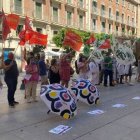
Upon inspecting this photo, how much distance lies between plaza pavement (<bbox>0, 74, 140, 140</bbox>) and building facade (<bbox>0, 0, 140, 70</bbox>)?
13804 millimetres

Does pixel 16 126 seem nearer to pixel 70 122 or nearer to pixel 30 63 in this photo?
pixel 70 122

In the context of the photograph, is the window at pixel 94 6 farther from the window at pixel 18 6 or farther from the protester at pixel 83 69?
the protester at pixel 83 69

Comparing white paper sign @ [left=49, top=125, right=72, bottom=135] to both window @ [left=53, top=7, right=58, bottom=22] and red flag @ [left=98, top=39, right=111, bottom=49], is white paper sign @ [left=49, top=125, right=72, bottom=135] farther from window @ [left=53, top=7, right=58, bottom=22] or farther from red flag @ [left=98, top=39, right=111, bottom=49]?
window @ [left=53, top=7, right=58, bottom=22]

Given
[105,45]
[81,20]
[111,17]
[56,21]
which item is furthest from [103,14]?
[105,45]

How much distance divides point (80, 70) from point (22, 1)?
72.6 feet

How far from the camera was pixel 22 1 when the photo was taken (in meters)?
32.8

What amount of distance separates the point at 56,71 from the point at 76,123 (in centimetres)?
297

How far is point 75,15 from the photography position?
41.3 m

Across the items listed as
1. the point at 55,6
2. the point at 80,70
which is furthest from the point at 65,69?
the point at 55,6

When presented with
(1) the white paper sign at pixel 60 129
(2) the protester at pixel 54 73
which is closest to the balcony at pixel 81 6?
(2) the protester at pixel 54 73

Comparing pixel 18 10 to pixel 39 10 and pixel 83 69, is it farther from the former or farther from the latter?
pixel 83 69

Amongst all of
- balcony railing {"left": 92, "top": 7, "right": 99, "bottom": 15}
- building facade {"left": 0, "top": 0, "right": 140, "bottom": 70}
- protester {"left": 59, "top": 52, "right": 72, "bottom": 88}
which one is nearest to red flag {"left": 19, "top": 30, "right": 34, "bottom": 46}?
protester {"left": 59, "top": 52, "right": 72, "bottom": 88}

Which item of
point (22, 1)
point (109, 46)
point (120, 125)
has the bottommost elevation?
point (120, 125)

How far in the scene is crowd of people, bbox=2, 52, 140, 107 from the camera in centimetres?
886
